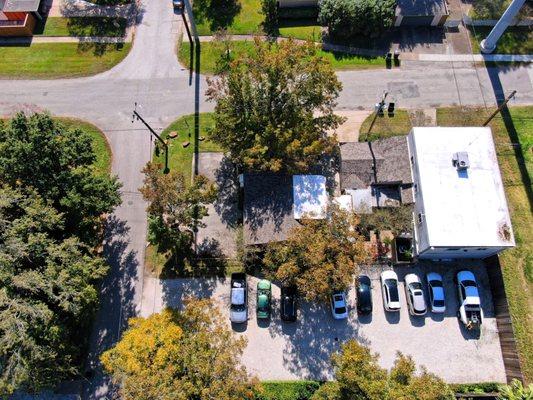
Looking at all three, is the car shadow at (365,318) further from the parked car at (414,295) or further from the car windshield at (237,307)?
the car windshield at (237,307)

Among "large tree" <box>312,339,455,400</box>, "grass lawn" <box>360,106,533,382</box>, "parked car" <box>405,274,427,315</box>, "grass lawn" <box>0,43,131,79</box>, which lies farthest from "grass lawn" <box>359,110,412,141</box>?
"grass lawn" <box>0,43,131,79</box>

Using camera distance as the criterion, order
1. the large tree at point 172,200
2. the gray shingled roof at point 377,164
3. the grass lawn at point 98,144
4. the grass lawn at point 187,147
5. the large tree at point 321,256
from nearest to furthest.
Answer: the large tree at point 321,256 < the large tree at point 172,200 < the gray shingled roof at point 377,164 < the grass lawn at point 187,147 < the grass lawn at point 98,144

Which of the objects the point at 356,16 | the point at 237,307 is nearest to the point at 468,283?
the point at 237,307

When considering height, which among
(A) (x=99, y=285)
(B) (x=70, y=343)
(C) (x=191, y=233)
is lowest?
(B) (x=70, y=343)

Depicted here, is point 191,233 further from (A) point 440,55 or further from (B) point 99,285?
(A) point 440,55

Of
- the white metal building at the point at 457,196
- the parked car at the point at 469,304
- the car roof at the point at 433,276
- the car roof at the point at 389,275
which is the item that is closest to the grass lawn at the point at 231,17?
the white metal building at the point at 457,196

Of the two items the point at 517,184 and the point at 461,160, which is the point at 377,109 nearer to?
the point at 461,160

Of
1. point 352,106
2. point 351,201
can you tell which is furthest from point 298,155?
point 352,106
